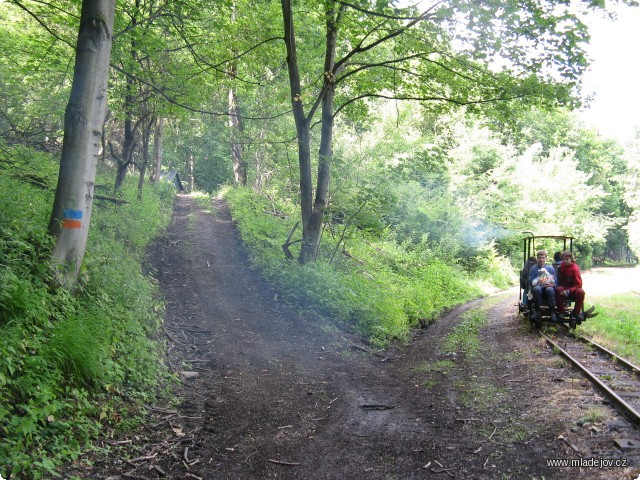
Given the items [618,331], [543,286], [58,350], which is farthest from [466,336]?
[58,350]

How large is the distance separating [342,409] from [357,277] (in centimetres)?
730

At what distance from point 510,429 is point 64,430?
16.0 ft

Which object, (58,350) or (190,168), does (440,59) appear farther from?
(190,168)

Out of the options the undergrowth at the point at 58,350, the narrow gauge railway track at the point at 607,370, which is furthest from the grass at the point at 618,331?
the undergrowth at the point at 58,350

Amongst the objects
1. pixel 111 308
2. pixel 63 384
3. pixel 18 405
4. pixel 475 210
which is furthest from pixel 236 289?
pixel 475 210

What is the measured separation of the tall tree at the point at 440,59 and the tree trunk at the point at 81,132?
4.31m

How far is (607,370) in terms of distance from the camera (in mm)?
8086

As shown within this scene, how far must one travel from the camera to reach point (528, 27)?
8.78 metres

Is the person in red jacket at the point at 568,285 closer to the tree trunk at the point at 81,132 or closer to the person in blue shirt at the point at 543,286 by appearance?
the person in blue shirt at the point at 543,286

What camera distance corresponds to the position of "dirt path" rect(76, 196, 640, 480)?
16.2 feet

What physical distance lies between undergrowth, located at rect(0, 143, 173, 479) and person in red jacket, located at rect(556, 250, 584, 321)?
29.4 ft

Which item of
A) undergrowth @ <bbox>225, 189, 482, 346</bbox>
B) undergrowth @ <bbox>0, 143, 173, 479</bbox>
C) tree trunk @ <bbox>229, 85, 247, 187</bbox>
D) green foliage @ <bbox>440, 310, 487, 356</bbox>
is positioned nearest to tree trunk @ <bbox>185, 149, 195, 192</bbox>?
tree trunk @ <bbox>229, 85, 247, 187</bbox>

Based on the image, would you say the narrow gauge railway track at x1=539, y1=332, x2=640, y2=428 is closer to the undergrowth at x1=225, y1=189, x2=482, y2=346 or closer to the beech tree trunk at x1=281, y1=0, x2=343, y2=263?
the undergrowth at x1=225, y1=189, x2=482, y2=346

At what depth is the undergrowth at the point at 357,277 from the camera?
1173 cm
